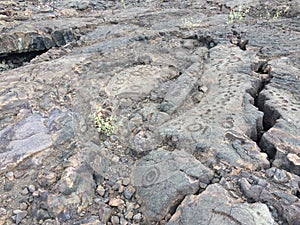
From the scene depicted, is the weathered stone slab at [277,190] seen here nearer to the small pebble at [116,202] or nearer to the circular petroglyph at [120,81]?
the small pebble at [116,202]

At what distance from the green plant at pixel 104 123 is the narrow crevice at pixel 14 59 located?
2.82 meters

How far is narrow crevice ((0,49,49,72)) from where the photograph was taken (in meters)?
5.26

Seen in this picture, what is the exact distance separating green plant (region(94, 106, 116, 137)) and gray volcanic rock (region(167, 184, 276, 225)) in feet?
3.51

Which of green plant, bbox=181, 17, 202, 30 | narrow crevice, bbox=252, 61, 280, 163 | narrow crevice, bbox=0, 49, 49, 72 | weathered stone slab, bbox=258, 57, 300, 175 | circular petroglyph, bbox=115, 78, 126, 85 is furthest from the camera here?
narrow crevice, bbox=0, 49, 49, 72

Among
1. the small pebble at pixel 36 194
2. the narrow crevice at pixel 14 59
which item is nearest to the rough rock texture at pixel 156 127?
the small pebble at pixel 36 194

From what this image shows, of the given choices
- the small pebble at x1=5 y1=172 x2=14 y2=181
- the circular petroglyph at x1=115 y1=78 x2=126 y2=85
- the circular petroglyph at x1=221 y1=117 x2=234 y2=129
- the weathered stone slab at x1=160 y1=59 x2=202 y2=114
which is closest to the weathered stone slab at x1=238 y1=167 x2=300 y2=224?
the circular petroglyph at x1=221 y1=117 x2=234 y2=129

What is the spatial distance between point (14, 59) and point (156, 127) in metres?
3.53

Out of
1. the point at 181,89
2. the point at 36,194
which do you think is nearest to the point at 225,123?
the point at 181,89

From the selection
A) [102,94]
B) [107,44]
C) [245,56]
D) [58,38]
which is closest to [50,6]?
[58,38]

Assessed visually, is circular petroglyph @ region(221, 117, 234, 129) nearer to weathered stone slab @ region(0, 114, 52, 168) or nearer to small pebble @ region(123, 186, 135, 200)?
small pebble @ region(123, 186, 135, 200)

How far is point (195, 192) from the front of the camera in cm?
218

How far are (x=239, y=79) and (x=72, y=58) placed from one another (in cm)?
216

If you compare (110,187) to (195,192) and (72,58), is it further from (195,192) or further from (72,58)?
(72,58)

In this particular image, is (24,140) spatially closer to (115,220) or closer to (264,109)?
(115,220)
